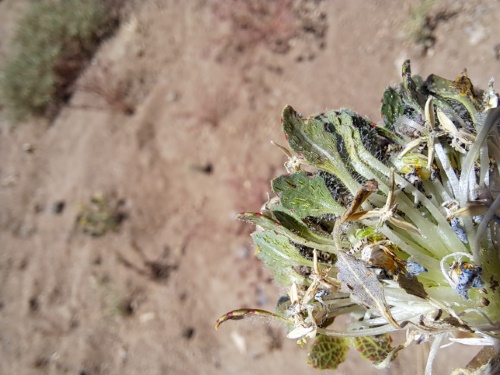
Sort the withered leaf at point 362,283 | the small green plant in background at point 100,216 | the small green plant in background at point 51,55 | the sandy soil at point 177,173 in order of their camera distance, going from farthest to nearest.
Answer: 1. the small green plant in background at point 51,55
2. the small green plant in background at point 100,216
3. the sandy soil at point 177,173
4. the withered leaf at point 362,283

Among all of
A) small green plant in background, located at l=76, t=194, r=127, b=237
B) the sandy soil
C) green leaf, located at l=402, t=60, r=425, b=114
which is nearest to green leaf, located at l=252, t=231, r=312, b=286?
green leaf, located at l=402, t=60, r=425, b=114

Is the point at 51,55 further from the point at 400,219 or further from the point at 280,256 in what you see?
the point at 400,219

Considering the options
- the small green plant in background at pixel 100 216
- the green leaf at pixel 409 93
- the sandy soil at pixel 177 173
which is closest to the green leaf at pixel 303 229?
the green leaf at pixel 409 93

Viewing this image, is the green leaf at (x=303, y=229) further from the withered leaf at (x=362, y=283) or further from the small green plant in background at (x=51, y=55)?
the small green plant in background at (x=51, y=55)

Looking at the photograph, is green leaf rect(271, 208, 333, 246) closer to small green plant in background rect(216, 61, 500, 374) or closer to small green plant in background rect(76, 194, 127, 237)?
small green plant in background rect(216, 61, 500, 374)

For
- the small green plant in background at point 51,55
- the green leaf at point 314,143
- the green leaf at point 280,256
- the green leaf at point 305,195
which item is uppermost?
the small green plant in background at point 51,55

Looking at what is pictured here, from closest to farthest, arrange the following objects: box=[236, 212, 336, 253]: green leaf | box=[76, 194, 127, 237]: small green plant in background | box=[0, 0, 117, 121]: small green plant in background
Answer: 1. box=[236, 212, 336, 253]: green leaf
2. box=[76, 194, 127, 237]: small green plant in background
3. box=[0, 0, 117, 121]: small green plant in background

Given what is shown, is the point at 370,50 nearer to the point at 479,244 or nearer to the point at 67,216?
the point at 479,244
